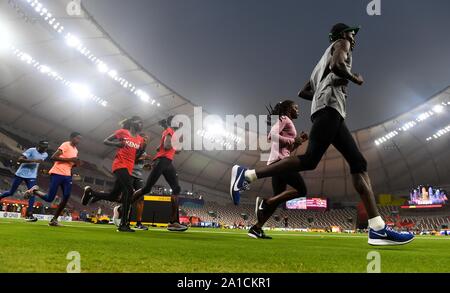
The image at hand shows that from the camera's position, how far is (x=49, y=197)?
7035 millimetres

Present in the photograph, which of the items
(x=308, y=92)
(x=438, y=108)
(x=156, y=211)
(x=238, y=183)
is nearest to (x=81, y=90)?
(x=156, y=211)

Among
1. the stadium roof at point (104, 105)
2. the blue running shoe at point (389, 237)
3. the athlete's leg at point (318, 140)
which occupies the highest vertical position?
the stadium roof at point (104, 105)

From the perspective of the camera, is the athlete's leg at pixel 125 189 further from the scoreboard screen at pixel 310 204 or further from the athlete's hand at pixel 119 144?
the scoreboard screen at pixel 310 204

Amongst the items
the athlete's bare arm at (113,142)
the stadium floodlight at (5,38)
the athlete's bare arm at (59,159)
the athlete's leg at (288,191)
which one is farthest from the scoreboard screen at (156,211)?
the stadium floodlight at (5,38)

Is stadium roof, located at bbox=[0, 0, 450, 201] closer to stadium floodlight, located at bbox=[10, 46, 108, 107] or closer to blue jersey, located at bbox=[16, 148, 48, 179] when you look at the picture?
stadium floodlight, located at bbox=[10, 46, 108, 107]

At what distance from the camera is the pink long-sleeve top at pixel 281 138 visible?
520 cm

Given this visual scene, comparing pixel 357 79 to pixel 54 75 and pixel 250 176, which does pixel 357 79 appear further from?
pixel 54 75

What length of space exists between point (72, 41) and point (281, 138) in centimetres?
2420

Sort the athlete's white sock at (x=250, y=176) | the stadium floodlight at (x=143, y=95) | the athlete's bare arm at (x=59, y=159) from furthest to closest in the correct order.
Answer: the stadium floodlight at (x=143, y=95), the athlete's bare arm at (x=59, y=159), the athlete's white sock at (x=250, y=176)

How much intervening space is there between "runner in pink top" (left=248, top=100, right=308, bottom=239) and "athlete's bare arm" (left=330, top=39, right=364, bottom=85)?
72.0 inches

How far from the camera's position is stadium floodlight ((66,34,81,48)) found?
2439cm

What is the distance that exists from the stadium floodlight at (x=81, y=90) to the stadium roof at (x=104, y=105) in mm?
81

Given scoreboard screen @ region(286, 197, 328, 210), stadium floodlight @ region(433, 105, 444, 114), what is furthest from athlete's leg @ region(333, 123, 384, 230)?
scoreboard screen @ region(286, 197, 328, 210)
